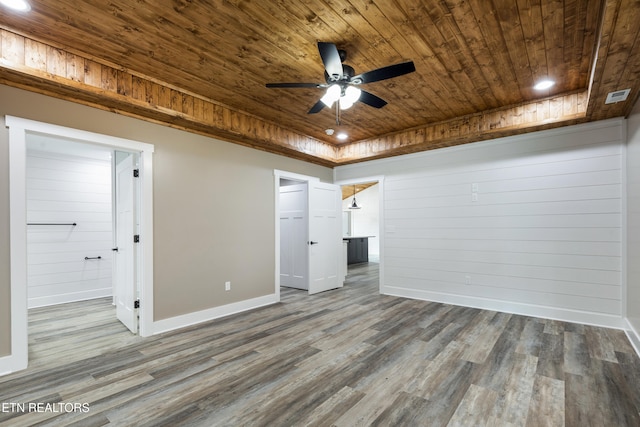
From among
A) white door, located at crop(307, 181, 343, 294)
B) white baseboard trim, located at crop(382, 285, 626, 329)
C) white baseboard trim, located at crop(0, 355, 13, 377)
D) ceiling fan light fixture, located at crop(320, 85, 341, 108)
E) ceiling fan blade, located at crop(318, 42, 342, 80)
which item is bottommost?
white baseboard trim, located at crop(382, 285, 626, 329)

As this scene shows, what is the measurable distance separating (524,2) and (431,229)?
3.52 m

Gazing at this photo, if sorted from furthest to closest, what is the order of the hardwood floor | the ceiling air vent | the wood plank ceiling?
the ceiling air vent
the wood plank ceiling
the hardwood floor

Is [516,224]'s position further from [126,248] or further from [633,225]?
[126,248]

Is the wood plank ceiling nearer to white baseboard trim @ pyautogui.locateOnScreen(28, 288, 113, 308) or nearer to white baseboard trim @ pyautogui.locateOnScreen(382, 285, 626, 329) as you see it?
white baseboard trim @ pyautogui.locateOnScreen(382, 285, 626, 329)

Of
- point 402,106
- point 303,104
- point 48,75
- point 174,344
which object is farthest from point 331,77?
point 174,344

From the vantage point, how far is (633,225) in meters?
3.29

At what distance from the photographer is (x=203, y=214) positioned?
13.3ft

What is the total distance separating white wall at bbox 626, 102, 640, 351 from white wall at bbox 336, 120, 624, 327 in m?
0.25

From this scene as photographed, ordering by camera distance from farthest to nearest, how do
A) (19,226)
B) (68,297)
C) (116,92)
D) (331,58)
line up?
(68,297) < (116,92) < (19,226) < (331,58)

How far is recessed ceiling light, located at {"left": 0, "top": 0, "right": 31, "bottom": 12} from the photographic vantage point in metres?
2.09

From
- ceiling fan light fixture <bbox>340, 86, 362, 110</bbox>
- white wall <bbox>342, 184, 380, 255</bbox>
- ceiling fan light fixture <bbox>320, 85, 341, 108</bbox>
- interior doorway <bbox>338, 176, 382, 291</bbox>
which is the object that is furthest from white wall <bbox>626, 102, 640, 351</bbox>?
white wall <bbox>342, 184, 380, 255</bbox>

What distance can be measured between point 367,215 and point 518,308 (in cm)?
900

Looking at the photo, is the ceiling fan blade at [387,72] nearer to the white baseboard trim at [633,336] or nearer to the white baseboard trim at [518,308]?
the white baseboard trim at [633,336]

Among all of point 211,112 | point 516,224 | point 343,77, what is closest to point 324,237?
point 211,112
